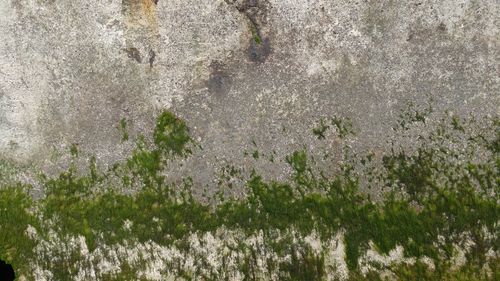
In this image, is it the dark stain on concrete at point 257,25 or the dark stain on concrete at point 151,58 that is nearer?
the dark stain on concrete at point 257,25

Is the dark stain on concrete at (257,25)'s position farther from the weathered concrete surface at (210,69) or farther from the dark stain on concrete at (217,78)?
the dark stain on concrete at (217,78)

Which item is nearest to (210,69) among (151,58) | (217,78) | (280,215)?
(217,78)

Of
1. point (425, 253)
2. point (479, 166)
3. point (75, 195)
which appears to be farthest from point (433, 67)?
point (75, 195)

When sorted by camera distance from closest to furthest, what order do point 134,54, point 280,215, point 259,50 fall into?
1. point 280,215
2. point 259,50
3. point 134,54

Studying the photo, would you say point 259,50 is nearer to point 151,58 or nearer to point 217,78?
point 217,78

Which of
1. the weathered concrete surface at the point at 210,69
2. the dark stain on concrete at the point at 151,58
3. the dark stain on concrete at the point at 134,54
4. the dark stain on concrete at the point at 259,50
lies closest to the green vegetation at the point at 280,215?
the weathered concrete surface at the point at 210,69
